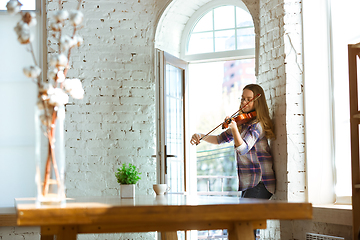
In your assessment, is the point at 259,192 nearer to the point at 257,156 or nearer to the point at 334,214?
the point at 257,156

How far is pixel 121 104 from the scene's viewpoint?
418 centimetres

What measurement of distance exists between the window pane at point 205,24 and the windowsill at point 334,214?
2.35 metres

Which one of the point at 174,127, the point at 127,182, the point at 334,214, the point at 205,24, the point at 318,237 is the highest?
the point at 205,24

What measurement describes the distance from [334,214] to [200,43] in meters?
2.47

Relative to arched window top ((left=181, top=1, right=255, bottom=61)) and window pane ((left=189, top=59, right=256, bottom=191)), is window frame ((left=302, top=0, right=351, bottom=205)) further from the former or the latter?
window pane ((left=189, top=59, right=256, bottom=191))

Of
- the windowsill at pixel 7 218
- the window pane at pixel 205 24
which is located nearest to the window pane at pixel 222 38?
the window pane at pixel 205 24

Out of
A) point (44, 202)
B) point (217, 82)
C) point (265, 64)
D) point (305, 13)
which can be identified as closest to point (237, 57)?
point (265, 64)

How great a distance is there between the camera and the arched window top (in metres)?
4.57

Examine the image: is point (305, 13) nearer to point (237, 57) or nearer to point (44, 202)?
point (237, 57)

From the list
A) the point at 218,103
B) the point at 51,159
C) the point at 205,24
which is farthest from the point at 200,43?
the point at 218,103

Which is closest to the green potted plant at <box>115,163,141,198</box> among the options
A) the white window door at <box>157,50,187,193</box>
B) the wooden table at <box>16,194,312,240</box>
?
the wooden table at <box>16,194,312,240</box>

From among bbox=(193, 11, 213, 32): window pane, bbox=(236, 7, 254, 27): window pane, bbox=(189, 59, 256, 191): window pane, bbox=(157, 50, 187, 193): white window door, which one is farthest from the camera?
bbox=(189, 59, 256, 191): window pane

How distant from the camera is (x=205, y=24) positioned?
4.73m

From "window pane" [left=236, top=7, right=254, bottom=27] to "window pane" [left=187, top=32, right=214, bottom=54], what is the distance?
358 mm
